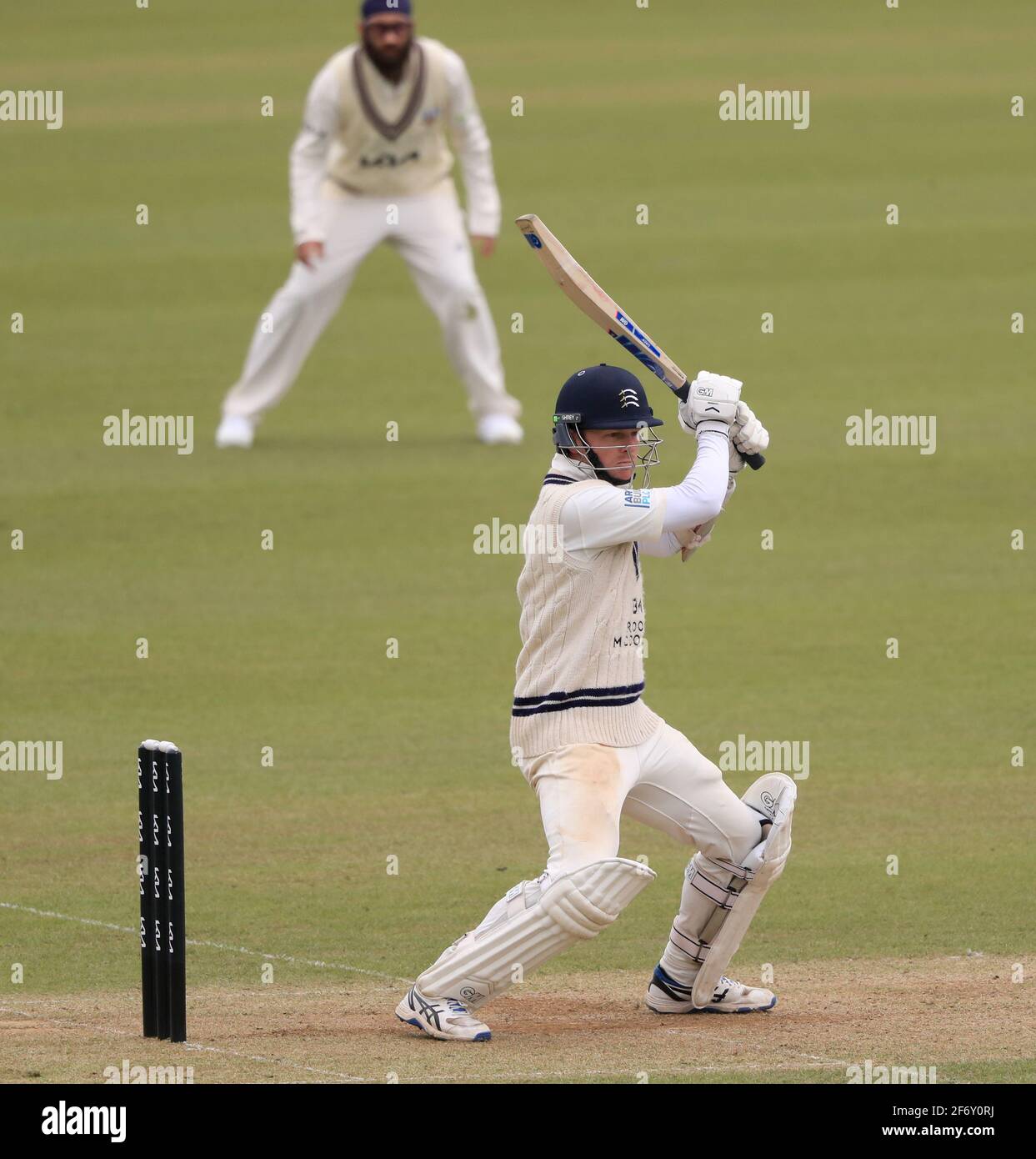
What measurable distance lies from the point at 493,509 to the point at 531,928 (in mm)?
8304

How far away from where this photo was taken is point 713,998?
720 centimetres

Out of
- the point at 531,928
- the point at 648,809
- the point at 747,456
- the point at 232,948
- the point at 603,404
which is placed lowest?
the point at 232,948

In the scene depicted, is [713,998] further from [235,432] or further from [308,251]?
[235,432]

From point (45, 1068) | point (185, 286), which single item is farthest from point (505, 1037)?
point (185, 286)

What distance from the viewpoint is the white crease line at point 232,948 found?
7777 millimetres

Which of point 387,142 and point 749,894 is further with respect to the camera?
point 387,142

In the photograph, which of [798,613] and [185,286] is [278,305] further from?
[185,286]

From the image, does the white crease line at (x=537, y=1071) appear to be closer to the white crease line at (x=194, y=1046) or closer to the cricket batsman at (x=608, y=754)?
the white crease line at (x=194, y=1046)

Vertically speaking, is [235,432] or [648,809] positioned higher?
[235,432]

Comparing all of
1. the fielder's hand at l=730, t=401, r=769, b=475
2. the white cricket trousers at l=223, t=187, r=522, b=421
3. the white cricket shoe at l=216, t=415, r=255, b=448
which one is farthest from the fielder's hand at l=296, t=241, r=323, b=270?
the fielder's hand at l=730, t=401, r=769, b=475

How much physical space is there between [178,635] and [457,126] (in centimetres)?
476

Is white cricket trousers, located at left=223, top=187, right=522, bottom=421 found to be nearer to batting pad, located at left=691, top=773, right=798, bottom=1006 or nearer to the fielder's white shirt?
the fielder's white shirt

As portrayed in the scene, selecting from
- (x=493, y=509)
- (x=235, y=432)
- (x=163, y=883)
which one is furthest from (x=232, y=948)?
(x=235, y=432)

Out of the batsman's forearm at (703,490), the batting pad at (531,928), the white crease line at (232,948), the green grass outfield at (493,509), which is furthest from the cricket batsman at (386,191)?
the batting pad at (531,928)
